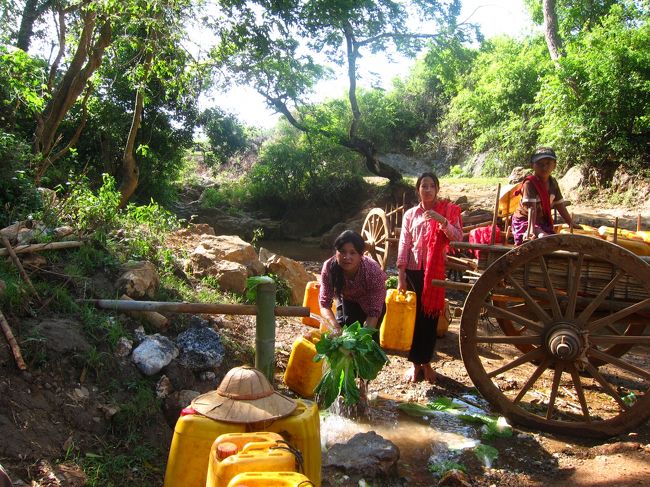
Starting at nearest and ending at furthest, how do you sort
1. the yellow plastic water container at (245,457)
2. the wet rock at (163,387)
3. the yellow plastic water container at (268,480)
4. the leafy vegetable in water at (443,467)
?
the yellow plastic water container at (268,480) → the yellow plastic water container at (245,457) → the leafy vegetable in water at (443,467) → the wet rock at (163,387)

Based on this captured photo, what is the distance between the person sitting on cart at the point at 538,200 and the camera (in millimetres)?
4285

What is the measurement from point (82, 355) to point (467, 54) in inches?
601

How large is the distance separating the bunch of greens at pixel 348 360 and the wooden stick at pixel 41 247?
2.41m

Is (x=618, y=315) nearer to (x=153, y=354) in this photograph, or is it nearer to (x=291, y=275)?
(x=153, y=354)

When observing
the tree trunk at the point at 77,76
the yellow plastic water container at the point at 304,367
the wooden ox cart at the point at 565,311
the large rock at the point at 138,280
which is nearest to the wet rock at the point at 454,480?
the wooden ox cart at the point at 565,311

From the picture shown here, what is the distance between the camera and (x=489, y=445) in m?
3.67

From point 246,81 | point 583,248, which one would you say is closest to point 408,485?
point 583,248

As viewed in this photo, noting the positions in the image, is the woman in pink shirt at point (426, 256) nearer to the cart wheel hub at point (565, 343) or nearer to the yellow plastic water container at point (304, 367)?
the cart wheel hub at point (565, 343)

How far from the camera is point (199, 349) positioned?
3.93 metres

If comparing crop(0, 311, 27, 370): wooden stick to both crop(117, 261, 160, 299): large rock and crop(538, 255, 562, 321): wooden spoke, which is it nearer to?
crop(117, 261, 160, 299): large rock

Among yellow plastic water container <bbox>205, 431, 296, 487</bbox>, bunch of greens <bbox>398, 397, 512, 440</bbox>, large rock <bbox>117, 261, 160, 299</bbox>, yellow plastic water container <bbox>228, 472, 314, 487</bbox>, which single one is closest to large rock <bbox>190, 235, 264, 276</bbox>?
large rock <bbox>117, 261, 160, 299</bbox>

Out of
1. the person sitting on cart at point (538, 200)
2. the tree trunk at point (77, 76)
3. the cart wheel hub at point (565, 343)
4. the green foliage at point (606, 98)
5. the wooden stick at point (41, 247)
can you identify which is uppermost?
the green foliage at point (606, 98)

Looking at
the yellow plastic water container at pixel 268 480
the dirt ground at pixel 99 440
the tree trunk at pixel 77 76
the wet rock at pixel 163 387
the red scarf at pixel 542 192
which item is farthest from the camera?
the tree trunk at pixel 77 76

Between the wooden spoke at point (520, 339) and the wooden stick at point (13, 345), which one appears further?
the wooden spoke at point (520, 339)
